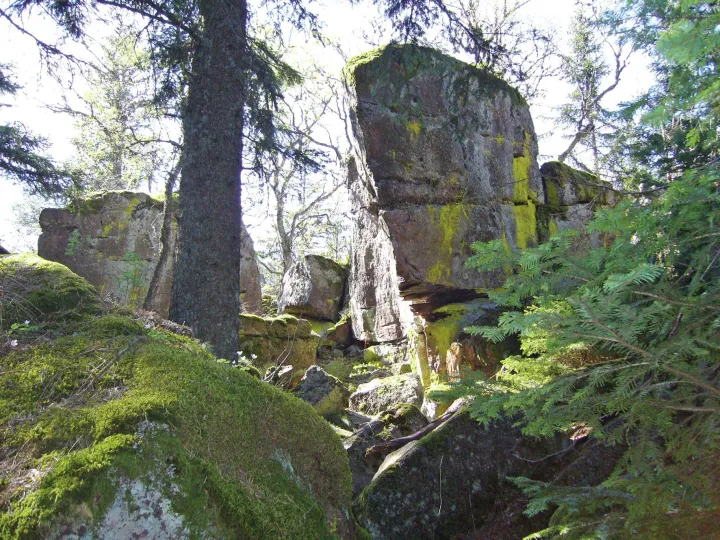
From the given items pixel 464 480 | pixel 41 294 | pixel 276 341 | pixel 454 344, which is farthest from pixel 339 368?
pixel 41 294

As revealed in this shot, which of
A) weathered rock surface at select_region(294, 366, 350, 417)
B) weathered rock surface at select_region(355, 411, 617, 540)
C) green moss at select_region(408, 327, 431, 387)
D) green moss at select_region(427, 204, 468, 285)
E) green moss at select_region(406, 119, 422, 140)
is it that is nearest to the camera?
weathered rock surface at select_region(355, 411, 617, 540)

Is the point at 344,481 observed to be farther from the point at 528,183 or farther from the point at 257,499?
the point at 528,183

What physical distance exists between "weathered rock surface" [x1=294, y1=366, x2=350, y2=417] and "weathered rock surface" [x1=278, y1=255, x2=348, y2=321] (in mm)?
6318

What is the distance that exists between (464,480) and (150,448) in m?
2.87

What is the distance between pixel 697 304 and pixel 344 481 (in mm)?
2055

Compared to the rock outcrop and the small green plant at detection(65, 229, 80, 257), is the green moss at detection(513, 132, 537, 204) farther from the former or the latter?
the small green plant at detection(65, 229, 80, 257)

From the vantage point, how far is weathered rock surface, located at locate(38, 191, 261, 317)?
11148 mm

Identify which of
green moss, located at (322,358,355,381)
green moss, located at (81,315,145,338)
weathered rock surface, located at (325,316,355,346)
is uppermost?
green moss, located at (81,315,145,338)

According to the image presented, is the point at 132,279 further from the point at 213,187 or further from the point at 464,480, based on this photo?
the point at 464,480

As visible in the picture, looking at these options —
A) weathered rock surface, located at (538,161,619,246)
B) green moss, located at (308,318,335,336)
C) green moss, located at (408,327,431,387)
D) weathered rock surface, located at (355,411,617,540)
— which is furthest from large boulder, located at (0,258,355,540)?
green moss, located at (308,318,335,336)

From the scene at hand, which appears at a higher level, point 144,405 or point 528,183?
point 528,183

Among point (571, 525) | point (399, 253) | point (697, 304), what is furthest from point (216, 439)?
point (399, 253)

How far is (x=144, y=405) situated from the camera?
194 centimetres

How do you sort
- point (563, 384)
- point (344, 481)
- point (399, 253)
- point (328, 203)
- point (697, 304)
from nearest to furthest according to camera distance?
point (697, 304) < point (563, 384) < point (344, 481) < point (399, 253) < point (328, 203)
